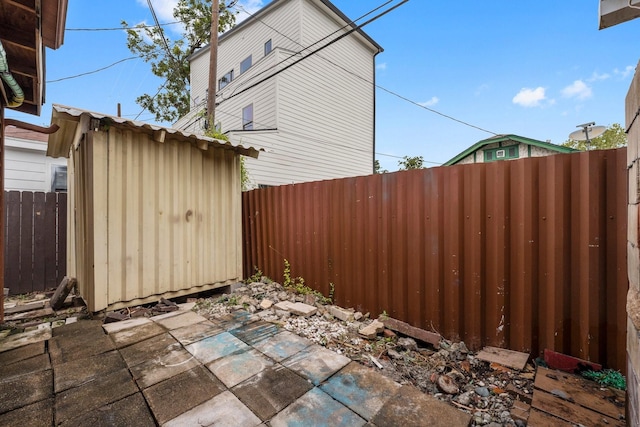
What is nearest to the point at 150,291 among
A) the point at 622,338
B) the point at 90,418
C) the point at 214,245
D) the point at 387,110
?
the point at 214,245

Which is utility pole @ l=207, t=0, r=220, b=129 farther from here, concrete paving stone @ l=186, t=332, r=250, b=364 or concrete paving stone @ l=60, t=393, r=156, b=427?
concrete paving stone @ l=60, t=393, r=156, b=427

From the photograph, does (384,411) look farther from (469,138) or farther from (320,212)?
(469,138)

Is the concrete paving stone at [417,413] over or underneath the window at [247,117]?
underneath

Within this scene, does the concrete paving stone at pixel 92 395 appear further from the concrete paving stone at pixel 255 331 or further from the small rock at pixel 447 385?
the small rock at pixel 447 385

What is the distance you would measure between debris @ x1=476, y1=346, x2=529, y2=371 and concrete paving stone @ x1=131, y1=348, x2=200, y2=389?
2580mm

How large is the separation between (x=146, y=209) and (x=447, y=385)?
3944 millimetres

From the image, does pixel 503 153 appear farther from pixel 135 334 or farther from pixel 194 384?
pixel 135 334

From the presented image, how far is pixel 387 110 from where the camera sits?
12.4 meters

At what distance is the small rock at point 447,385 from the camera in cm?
199

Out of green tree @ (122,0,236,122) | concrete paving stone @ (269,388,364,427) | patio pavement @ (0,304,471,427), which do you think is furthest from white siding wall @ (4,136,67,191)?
concrete paving stone @ (269,388,364,427)

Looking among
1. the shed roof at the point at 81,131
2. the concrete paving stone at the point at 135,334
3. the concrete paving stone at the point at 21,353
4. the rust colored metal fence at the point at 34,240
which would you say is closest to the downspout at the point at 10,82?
the shed roof at the point at 81,131

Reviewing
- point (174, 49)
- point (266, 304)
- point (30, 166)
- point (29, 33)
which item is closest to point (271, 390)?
point (266, 304)

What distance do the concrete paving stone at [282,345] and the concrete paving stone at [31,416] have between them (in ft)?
4.74

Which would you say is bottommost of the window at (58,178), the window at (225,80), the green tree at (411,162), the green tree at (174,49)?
the window at (58,178)
